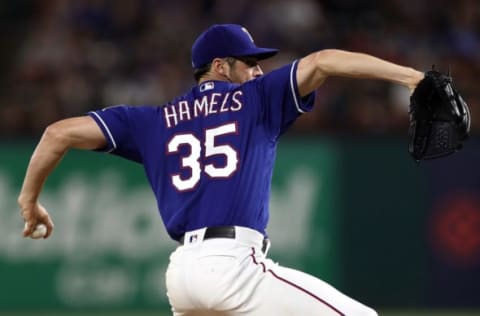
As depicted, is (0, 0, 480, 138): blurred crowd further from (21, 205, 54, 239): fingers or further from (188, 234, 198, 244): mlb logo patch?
(188, 234, 198, 244): mlb logo patch

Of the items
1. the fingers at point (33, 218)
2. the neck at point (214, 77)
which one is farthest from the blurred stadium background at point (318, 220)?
the neck at point (214, 77)

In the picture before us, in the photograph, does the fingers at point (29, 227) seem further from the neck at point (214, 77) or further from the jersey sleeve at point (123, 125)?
the neck at point (214, 77)

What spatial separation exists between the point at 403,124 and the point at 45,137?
6.82 meters

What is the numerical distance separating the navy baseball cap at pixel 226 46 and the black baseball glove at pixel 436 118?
0.98 metres

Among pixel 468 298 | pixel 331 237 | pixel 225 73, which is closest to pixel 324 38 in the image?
pixel 331 237

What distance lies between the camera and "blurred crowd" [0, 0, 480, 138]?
1247 centimetres

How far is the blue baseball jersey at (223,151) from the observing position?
5547 mm

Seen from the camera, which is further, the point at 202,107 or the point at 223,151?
the point at 202,107

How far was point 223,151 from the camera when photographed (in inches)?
220

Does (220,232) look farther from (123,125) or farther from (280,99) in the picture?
(123,125)

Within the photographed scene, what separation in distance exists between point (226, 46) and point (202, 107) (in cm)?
41

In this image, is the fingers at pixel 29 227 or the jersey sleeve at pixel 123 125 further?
the fingers at pixel 29 227

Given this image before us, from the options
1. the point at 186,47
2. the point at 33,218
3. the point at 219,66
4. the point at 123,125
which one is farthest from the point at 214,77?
the point at 186,47

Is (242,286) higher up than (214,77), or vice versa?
(214,77)
